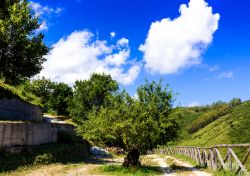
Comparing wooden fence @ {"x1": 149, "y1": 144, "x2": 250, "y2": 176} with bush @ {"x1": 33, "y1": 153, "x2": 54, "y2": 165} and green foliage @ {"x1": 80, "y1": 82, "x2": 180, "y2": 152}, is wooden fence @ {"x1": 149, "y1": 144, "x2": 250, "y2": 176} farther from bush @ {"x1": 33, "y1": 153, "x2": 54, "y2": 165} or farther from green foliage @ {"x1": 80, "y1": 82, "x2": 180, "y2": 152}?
bush @ {"x1": 33, "y1": 153, "x2": 54, "y2": 165}

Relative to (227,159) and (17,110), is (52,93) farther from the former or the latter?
(227,159)

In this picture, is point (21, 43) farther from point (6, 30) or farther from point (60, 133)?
point (60, 133)

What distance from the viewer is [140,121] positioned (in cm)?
3038

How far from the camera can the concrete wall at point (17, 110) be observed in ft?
125

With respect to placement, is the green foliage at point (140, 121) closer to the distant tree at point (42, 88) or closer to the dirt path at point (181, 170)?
the dirt path at point (181, 170)

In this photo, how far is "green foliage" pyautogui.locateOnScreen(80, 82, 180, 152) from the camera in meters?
30.0

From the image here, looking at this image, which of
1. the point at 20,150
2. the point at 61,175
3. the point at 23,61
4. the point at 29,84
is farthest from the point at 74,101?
the point at 61,175

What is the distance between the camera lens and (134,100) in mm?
31812

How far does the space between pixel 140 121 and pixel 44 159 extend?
10.8 meters

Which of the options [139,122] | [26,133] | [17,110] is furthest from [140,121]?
[17,110]

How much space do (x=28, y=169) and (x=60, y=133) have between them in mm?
19901

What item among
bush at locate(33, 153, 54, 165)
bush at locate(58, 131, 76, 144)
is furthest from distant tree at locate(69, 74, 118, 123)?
bush at locate(33, 153, 54, 165)

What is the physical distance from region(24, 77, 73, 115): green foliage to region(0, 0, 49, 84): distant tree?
59.7 metres

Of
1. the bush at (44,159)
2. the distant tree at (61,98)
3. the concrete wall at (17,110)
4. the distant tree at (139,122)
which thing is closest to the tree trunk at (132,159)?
the distant tree at (139,122)
